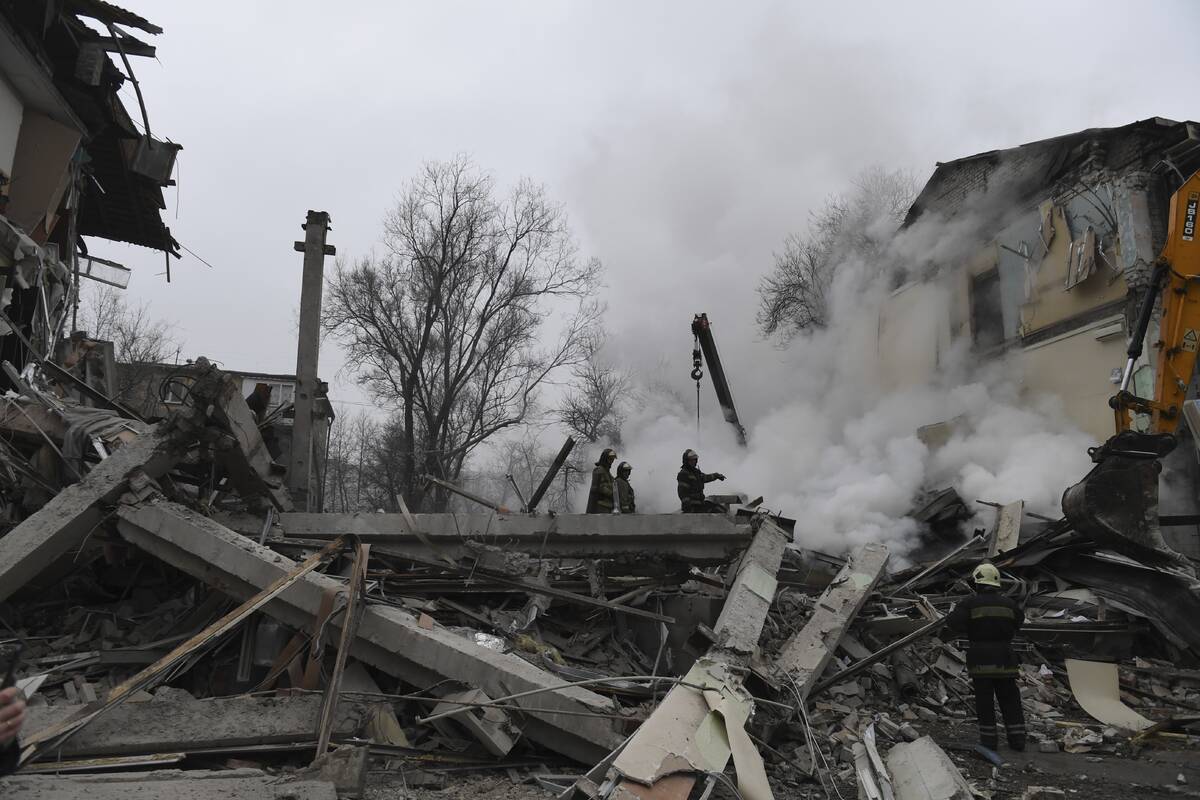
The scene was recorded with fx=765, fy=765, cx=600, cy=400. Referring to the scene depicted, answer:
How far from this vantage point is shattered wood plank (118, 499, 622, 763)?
15.1 ft

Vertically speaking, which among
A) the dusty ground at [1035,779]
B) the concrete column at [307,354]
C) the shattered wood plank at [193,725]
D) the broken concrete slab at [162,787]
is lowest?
the dusty ground at [1035,779]

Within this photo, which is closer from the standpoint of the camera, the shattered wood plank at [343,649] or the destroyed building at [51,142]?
the shattered wood plank at [343,649]

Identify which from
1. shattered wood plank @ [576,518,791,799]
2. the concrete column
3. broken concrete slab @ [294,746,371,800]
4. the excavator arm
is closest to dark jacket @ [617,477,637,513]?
the concrete column

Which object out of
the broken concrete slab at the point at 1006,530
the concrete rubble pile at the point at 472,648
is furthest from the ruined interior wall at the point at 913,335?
the concrete rubble pile at the point at 472,648

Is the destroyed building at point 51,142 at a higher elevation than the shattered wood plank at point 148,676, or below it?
higher

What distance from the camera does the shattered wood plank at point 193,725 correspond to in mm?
4270

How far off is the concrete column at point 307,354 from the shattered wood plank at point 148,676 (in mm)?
3505

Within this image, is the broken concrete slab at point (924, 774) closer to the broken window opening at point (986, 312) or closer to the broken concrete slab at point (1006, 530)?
the broken concrete slab at point (1006, 530)

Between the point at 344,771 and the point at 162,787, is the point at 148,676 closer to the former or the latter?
the point at 162,787

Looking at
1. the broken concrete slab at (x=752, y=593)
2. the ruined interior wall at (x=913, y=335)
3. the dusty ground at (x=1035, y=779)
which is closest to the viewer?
the dusty ground at (x=1035, y=779)

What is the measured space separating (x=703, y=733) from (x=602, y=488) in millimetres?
6314

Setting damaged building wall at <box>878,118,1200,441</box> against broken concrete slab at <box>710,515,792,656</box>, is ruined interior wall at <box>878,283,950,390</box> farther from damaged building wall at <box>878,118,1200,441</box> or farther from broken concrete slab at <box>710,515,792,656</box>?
broken concrete slab at <box>710,515,792,656</box>

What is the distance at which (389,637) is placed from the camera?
16.6 feet

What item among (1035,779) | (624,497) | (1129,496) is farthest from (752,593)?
(624,497)
